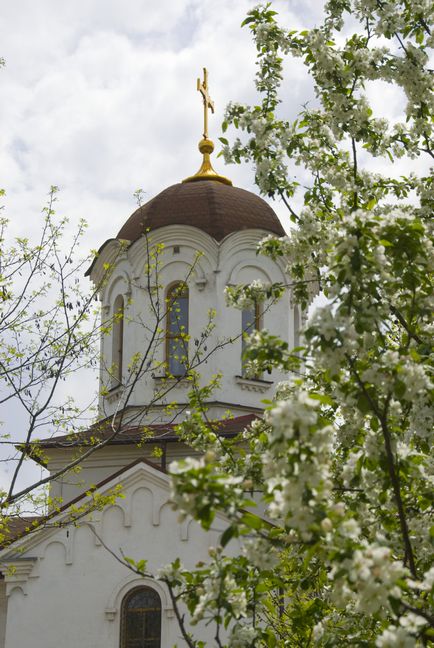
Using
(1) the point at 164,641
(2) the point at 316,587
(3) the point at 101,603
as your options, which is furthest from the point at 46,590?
(2) the point at 316,587

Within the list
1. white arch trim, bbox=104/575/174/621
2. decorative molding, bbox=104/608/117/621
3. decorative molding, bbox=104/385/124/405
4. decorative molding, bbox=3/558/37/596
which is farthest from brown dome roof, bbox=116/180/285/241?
decorative molding, bbox=104/608/117/621

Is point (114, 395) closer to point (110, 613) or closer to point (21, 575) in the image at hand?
point (21, 575)

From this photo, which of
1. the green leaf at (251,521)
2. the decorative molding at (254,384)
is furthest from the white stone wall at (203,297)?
the green leaf at (251,521)

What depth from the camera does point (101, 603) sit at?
13.1 metres

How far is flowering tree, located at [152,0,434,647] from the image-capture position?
146 inches

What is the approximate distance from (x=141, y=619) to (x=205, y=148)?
1168 centimetres

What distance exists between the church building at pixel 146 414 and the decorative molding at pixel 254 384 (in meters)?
0.03

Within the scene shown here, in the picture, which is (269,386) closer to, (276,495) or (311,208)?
(311,208)

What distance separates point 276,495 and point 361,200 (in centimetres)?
366

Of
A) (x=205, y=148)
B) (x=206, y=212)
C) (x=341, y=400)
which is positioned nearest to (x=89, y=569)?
(x=206, y=212)

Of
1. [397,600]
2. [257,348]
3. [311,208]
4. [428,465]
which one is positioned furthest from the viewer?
[311,208]

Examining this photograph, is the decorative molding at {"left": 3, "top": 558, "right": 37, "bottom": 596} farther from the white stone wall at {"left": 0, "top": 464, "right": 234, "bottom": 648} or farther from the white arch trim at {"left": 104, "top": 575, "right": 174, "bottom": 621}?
the white arch trim at {"left": 104, "top": 575, "right": 174, "bottom": 621}

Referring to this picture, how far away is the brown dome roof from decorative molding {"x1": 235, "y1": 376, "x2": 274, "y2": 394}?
2912 millimetres

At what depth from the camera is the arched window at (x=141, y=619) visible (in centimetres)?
1296
